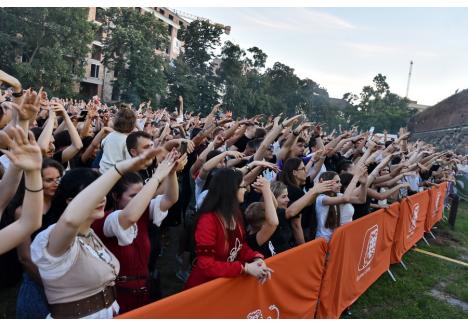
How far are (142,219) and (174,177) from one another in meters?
0.37

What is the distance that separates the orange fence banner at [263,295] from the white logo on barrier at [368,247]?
3.80ft

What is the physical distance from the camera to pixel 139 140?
151 inches

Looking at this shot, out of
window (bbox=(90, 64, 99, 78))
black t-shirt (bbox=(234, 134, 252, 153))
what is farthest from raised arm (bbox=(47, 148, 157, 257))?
window (bbox=(90, 64, 99, 78))

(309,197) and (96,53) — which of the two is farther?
(96,53)

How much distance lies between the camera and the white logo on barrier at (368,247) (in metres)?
5.02

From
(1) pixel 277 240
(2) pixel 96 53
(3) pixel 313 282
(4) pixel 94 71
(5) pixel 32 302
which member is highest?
(2) pixel 96 53

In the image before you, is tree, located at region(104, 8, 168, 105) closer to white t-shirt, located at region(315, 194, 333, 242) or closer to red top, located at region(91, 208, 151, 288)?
white t-shirt, located at region(315, 194, 333, 242)

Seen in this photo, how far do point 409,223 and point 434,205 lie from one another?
9.07 ft

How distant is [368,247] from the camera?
5.18 meters

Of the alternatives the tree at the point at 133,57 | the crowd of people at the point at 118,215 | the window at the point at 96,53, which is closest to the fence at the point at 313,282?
the crowd of people at the point at 118,215

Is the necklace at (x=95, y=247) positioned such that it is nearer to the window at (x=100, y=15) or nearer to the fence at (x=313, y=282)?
the fence at (x=313, y=282)

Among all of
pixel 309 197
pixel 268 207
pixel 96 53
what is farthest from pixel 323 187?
pixel 96 53

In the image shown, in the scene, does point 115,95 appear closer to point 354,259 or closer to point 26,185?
point 354,259

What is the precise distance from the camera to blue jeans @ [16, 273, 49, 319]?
2381 millimetres
